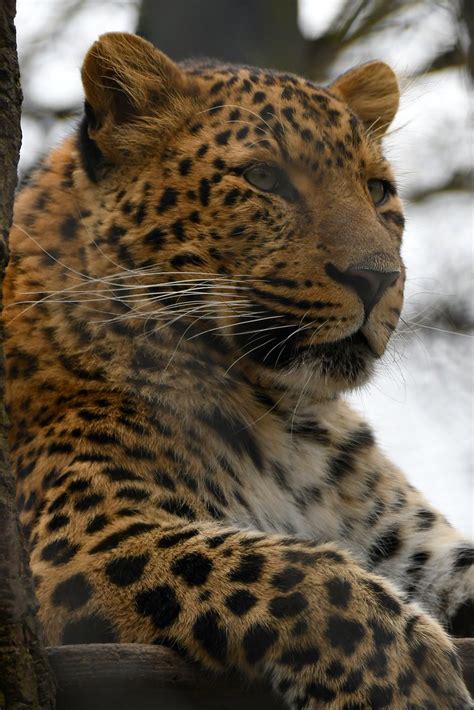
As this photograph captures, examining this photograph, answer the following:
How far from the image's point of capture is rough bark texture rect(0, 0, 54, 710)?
2.58 metres

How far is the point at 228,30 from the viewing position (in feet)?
21.1

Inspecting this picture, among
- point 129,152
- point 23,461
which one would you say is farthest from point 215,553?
point 129,152

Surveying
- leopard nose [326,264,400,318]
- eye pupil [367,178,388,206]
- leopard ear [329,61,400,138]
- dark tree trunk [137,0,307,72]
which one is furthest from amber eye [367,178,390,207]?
dark tree trunk [137,0,307,72]

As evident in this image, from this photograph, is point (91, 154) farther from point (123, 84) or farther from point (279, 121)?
point (279, 121)

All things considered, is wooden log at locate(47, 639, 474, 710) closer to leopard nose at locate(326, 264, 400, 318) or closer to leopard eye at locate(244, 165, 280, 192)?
leopard nose at locate(326, 264, 400, 318)

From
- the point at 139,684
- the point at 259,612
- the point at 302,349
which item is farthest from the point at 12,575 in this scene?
the point at 302,349

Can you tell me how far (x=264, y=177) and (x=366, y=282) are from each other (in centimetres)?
79

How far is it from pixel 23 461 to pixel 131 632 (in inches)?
41.3

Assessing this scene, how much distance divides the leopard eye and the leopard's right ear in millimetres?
466

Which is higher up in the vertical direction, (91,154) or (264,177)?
(264,177)

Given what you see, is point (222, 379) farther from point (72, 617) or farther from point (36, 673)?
point (36, 673)

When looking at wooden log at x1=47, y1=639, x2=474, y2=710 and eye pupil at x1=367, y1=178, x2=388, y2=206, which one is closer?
wooden log at x1=47, y1=639, x2=474, y2=710

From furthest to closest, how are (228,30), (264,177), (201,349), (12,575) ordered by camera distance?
→ (228,30) → (264,177) → (201,349) → (12,575)

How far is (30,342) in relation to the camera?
4922mm
